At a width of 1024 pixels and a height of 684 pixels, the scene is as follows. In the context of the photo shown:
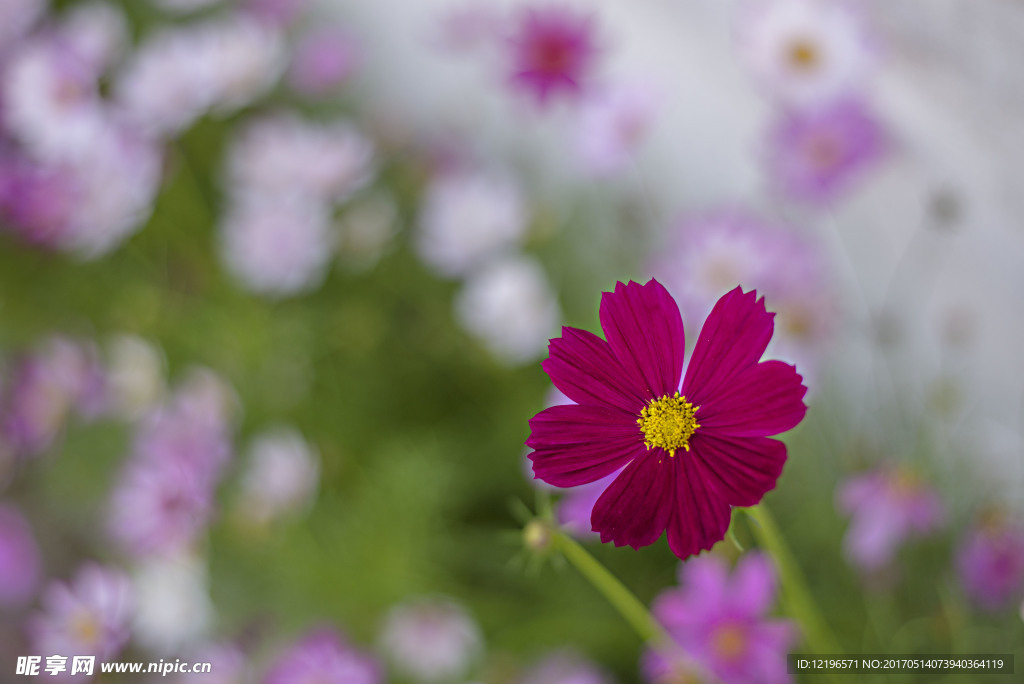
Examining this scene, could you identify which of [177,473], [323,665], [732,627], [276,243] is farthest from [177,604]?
[732,627]

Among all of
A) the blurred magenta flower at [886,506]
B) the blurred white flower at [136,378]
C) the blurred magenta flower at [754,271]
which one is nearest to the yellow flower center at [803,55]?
the blurred magenta flower at [754,271]

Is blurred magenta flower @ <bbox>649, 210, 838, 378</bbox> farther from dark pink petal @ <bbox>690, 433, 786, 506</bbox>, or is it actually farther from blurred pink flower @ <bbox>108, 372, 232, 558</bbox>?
blurred pink flower @ <bbox>108, 372, 232, 558</bbox>

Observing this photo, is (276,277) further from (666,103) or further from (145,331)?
(666,103)

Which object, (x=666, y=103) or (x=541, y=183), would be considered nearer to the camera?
(x=666, y=103)

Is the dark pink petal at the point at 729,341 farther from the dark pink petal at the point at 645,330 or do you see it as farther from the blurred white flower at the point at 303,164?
the blurred white flower at the point at 303,164

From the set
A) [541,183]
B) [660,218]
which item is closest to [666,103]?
[660,218]

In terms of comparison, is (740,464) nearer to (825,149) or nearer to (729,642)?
(729,642)
